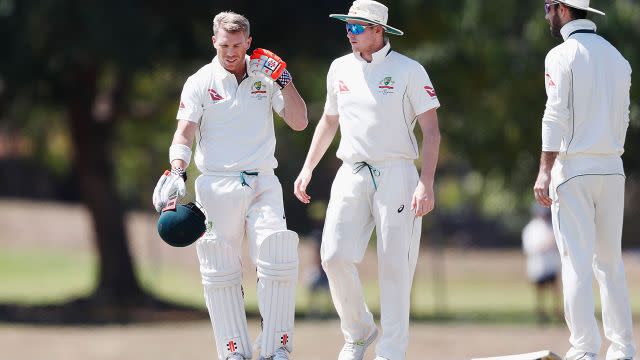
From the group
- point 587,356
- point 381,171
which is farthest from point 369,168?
point 587,356

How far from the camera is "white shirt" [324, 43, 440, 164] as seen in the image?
870cm

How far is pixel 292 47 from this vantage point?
21922 millimetres

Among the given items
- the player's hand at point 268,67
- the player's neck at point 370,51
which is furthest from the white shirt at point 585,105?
the player's hand at point 268,67

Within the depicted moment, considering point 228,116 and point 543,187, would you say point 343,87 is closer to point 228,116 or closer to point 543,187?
point 228,116

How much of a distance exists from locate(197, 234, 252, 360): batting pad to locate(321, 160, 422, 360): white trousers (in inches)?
21.2

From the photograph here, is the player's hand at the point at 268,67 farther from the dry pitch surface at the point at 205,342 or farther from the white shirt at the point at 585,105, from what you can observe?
the dry pitch surface at the point at 205,342

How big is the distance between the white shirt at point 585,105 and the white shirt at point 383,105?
2.45 feet

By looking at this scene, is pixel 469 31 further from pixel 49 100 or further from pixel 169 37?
pixel 49 100

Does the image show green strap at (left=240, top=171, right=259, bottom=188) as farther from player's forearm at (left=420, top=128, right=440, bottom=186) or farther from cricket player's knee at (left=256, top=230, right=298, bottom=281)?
player's forearm at (left=420, top=128, right=440, bottom=186)

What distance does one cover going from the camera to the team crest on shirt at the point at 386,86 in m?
8.70

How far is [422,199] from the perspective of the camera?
8.53 m

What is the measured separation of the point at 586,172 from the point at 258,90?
1.93 m

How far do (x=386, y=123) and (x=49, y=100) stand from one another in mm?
15526

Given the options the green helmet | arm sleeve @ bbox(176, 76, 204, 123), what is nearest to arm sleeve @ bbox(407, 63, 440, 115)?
arm sleeve @ bbox(176, 76, 204, 123)
